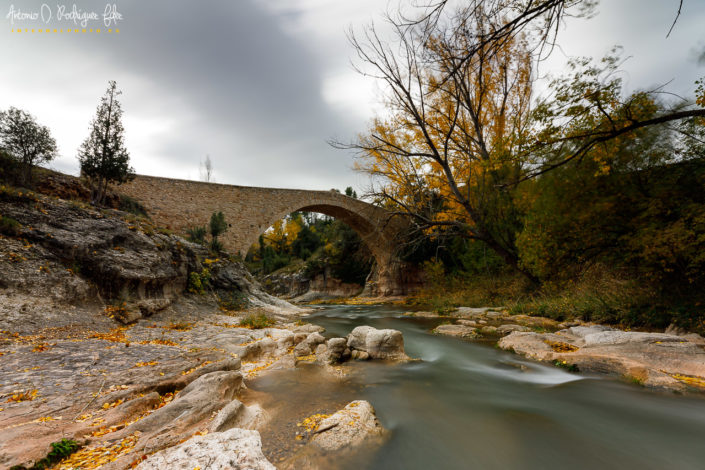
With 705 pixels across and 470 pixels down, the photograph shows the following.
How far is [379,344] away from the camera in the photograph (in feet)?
14.9

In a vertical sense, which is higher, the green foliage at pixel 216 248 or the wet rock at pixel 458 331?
the green foliage at pixel 216 248

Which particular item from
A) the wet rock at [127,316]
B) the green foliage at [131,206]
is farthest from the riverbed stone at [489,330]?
the green foliage at [131,206]

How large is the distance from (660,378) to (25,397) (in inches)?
231

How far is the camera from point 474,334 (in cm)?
598

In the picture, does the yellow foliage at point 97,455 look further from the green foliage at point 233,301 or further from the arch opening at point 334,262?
the arch opening at point 334,262

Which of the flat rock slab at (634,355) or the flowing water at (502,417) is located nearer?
the flowing water at (502,417)

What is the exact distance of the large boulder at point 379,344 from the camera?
4.50 metres

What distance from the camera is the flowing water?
1945mm

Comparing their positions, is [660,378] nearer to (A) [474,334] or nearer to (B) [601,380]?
(B) [601,380]

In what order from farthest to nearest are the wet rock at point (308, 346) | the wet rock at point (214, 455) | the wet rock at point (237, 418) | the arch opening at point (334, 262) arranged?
the arch opening at point (334, 262)
the wet rock at point (308, 346)
the wet rock at point (237, 418)
the wet rock at point (214, 455)

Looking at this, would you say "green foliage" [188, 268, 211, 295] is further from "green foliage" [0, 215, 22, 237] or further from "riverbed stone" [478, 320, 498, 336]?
"riverbed stone" [478, 320, 498, 336]

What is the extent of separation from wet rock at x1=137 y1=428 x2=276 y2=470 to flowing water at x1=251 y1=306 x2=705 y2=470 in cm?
42

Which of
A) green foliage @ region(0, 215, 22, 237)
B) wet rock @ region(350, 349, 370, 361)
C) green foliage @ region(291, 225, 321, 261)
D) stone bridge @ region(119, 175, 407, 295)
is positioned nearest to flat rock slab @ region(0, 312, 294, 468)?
wet rock @ region(350, 349, 370, 361)

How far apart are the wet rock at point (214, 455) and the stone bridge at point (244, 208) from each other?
1119 cm
